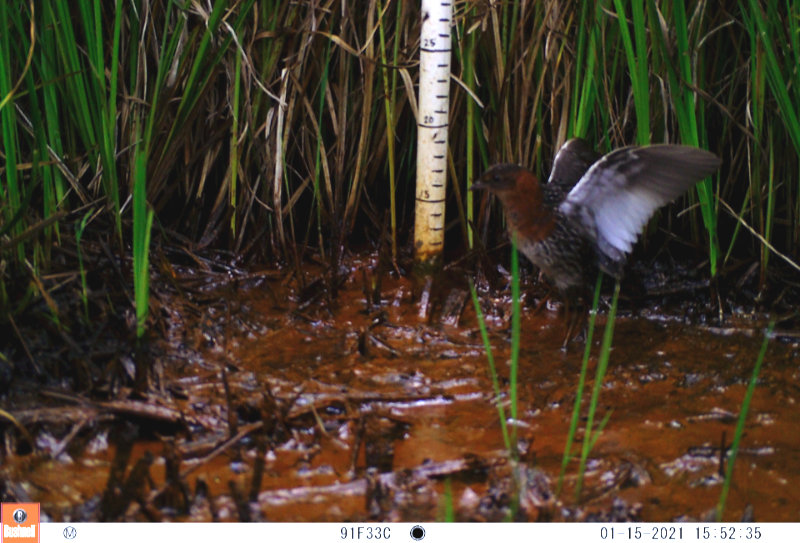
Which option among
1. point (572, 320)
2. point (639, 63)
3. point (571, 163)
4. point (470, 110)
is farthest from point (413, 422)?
point (639, 63)

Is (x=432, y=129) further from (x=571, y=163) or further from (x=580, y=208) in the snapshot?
(x=580, y=208)

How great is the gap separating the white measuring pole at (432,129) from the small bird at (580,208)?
0.36 meters

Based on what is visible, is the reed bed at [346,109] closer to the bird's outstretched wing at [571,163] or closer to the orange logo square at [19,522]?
the bird's outstretched wing at [571,163]

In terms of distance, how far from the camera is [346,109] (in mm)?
3615

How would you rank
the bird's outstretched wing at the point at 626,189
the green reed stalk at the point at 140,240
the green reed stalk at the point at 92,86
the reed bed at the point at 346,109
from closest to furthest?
the green reed stalk at the point at 140,240 → the bird's outstretched wing at the point at 626,189 → the green reed stalk at the point at 92,86 → the reed bed at the point at 346,109

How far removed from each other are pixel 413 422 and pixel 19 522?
1.06 meters

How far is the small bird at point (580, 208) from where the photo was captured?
298cm

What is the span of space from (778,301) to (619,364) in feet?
2.48

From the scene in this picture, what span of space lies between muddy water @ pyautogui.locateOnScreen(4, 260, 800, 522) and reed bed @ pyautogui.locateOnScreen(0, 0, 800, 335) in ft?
1.36

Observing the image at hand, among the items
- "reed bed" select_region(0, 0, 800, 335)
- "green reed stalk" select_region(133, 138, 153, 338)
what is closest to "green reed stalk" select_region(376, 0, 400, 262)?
"reed bed" select_region(0, 0, 800, 335)

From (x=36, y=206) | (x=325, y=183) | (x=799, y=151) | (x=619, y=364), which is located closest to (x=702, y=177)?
(x=799, y=151)

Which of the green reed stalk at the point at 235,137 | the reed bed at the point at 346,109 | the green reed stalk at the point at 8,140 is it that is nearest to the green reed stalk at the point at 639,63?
the reed bed at the point at 346,109

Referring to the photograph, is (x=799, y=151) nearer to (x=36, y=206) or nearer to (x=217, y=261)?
(x=217, y=261)

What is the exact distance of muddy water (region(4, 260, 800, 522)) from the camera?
2234mm
